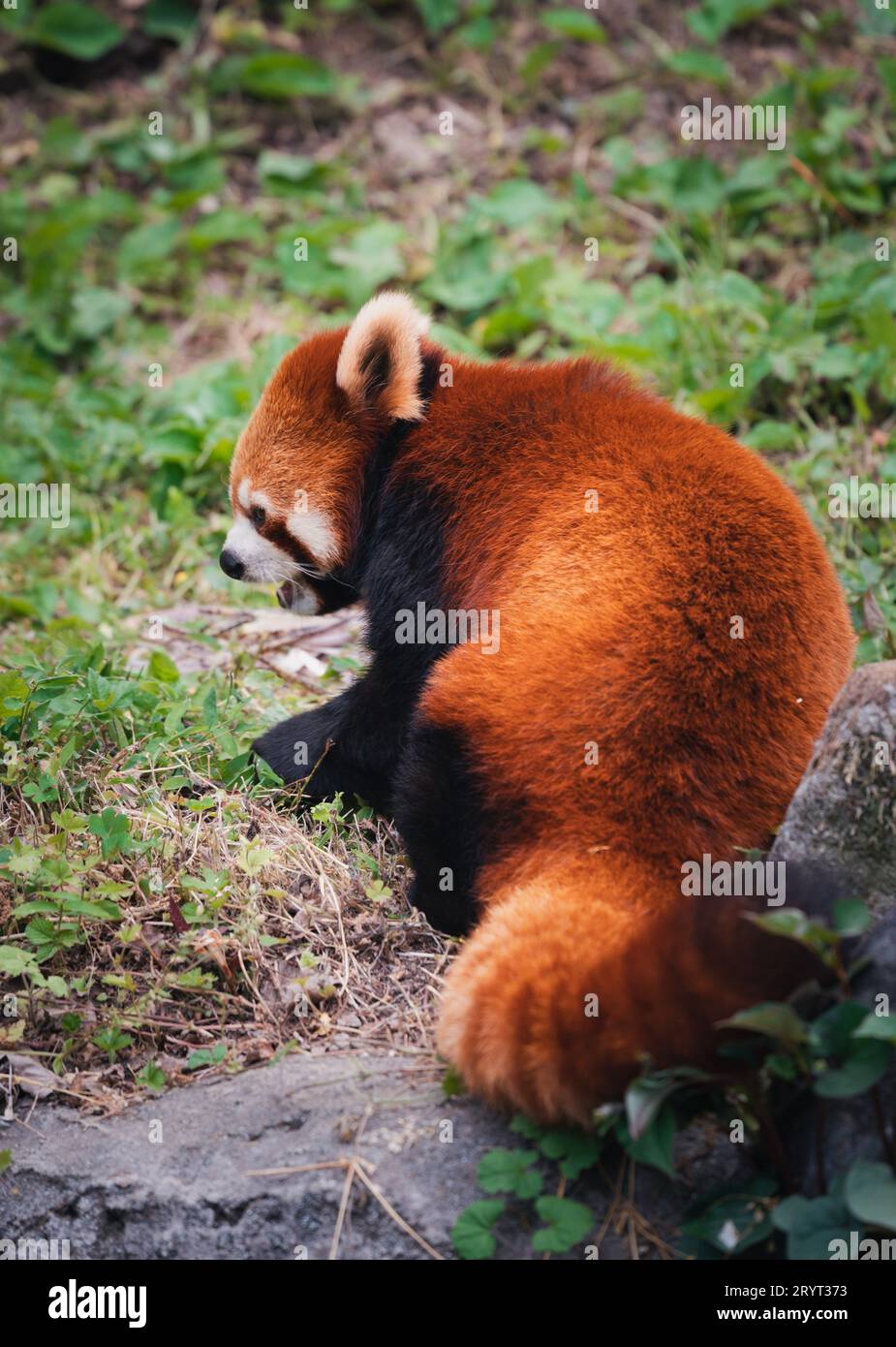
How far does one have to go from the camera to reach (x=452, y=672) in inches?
123

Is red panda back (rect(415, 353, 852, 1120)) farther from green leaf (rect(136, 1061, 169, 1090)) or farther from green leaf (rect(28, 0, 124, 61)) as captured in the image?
green leaf (rect(28, 0, 124, 61))

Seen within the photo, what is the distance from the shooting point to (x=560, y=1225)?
2381mm

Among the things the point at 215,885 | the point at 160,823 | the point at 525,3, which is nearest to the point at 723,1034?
the point at 215,885

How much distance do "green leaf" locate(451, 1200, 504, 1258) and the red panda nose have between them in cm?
214

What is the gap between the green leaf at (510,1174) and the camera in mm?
2441

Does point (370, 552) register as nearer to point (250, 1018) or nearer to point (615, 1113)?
point (250, 1018)

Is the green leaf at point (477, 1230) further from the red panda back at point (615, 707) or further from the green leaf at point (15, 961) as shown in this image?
the green leaf at point (15, 961)

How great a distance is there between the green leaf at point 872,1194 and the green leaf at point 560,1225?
19.2 inches

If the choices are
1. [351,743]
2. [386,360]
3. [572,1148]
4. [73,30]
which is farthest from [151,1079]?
[73,30]

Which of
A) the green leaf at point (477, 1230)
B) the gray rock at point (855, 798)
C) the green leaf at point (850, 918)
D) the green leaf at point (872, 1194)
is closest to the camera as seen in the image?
the green leaf at point (872, 1194)

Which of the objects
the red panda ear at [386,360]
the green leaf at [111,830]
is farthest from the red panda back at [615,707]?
the green leaf at [111,830]

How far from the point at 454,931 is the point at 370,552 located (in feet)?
3.62

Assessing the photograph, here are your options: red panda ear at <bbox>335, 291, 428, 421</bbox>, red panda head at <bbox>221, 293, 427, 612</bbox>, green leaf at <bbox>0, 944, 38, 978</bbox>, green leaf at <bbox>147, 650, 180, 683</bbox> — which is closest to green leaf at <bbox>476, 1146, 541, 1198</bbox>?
green leaf at <bbox>0, 944, 38, 978</bbox>

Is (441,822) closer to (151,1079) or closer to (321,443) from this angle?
(151,1079)
